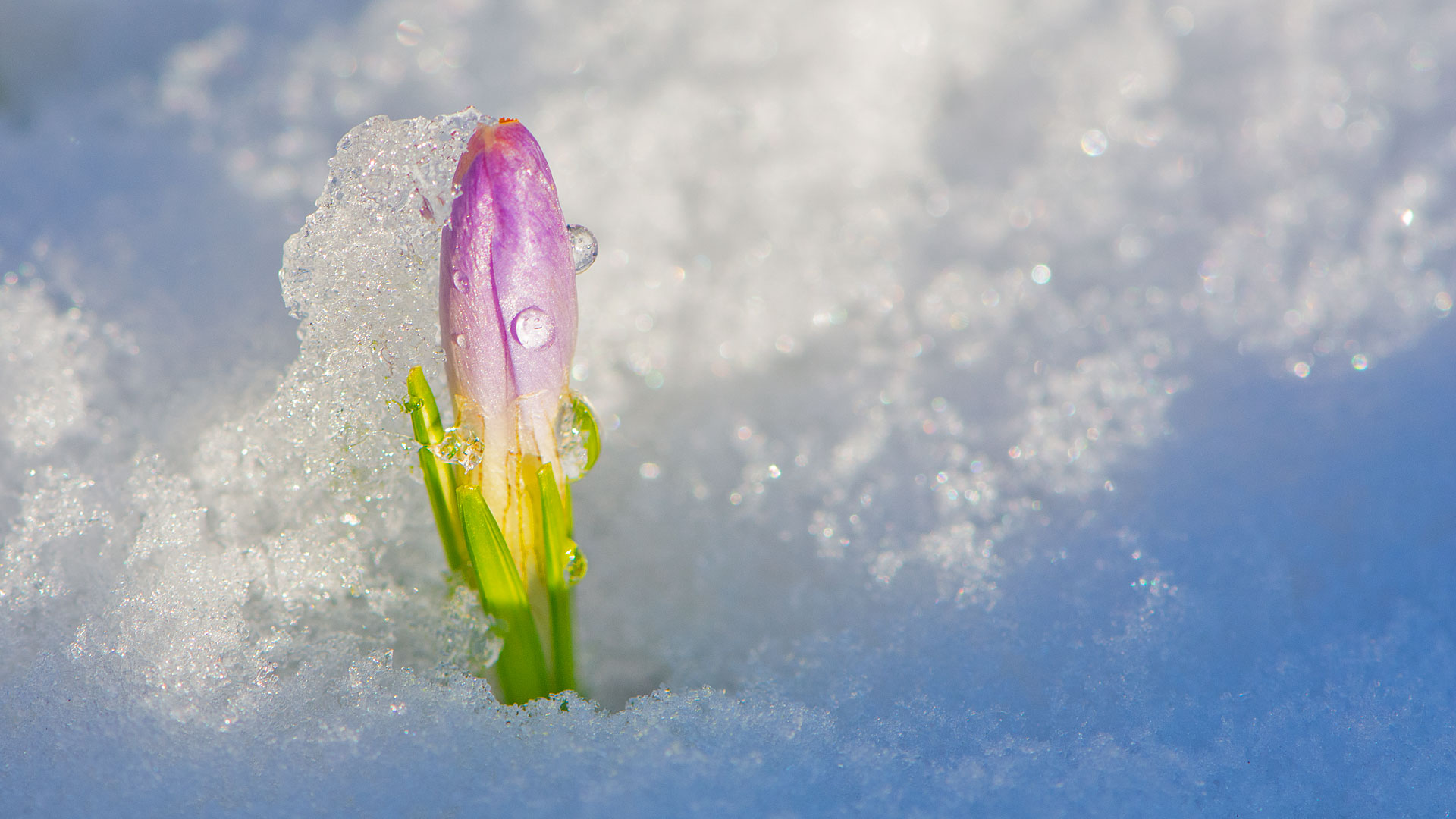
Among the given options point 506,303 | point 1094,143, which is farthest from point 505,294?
point 1094,143

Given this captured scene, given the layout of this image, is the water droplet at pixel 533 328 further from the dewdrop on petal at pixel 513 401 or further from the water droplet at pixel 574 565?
the water droplet at pixel 574 565

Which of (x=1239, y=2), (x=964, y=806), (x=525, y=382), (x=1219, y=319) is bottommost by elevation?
(x=964, y=806)

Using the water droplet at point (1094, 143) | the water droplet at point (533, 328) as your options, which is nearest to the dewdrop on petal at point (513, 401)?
the water droplet at point (533, 328)

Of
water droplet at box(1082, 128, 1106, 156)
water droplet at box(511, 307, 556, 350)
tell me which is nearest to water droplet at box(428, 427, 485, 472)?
water droplet at box(511, 307, 556, 350)

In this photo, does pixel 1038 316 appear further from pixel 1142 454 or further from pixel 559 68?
pixel 559 68

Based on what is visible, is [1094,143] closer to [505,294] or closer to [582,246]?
[582,246]

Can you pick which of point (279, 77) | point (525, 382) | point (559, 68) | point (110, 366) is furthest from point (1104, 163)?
point (110, 366)
